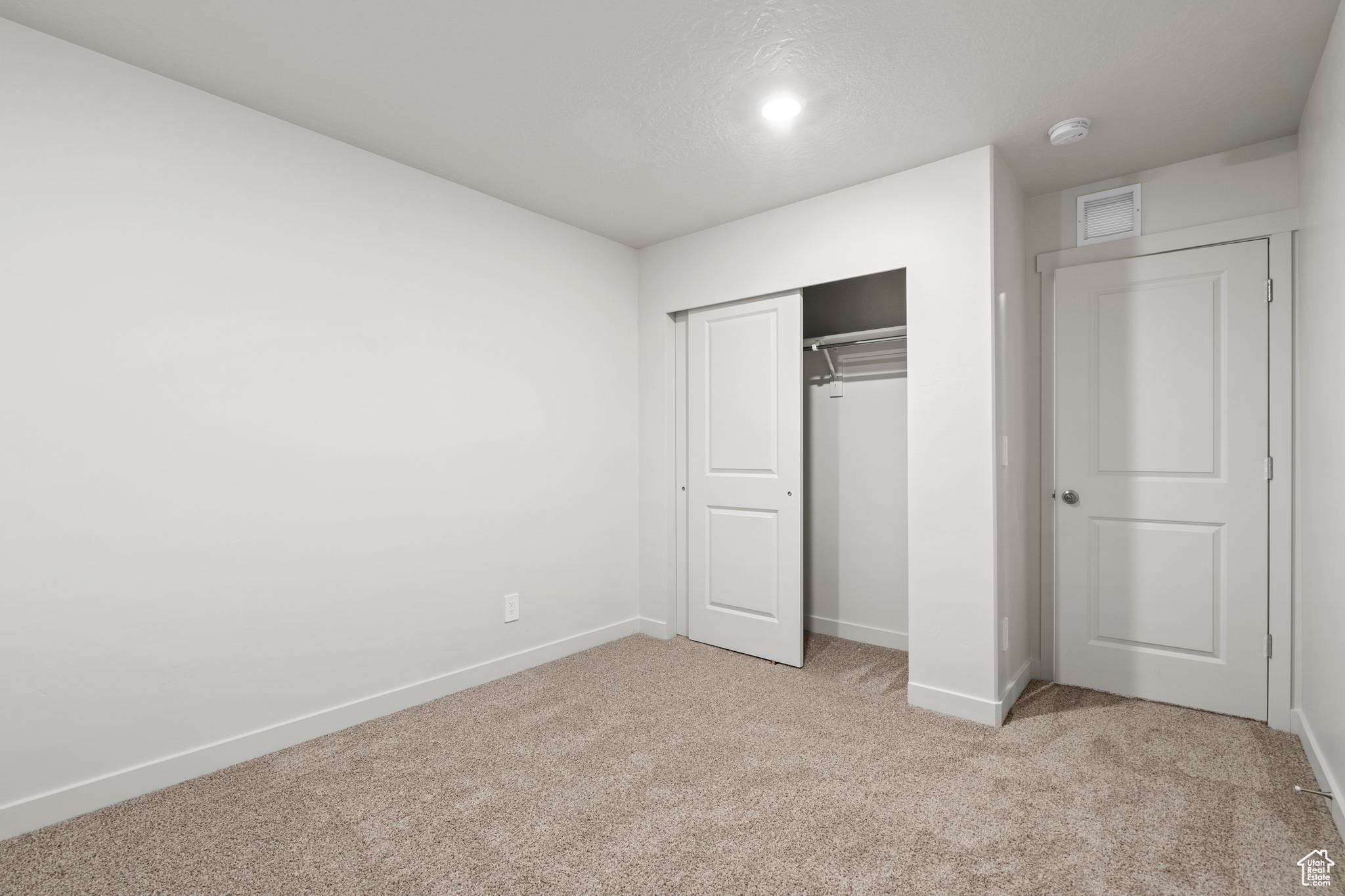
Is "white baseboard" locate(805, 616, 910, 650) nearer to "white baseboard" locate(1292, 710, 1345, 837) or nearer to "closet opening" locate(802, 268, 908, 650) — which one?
"closet opening" locate(802, 268, 908, 650)

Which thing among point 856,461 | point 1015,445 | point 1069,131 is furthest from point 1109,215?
point 856,461

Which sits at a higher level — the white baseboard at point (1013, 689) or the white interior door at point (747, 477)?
the white interior door at point (747, 477)

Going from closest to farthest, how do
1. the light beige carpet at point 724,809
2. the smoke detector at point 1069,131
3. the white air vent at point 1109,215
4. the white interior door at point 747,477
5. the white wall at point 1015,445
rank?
the light beige carpet at point 724,809
the smoke detector at point 1069,131
the white wall at point 1015,445
the white air vent at point 1109,215
the white interior door at point 747,477

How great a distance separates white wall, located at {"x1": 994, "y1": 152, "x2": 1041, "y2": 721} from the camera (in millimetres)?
2654

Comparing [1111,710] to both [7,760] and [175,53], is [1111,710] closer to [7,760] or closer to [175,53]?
[7,760]

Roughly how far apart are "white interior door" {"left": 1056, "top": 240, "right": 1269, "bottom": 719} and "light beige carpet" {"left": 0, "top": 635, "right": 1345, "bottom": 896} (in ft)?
0.80

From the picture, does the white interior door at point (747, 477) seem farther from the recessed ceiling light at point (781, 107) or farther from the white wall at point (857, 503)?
the recessed ceiling light at point (781, 107)

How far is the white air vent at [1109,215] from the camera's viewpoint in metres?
2.83

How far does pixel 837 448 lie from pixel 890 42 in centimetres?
227

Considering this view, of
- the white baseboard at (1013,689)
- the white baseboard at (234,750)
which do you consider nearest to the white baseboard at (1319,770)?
the white baseboard at (1013,689)

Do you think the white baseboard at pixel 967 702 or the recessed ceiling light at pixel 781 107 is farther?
the white baseboard at pixel 967 702

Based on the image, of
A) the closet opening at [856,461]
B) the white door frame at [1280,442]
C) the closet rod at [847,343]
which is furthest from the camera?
the closet opening at [856,461]

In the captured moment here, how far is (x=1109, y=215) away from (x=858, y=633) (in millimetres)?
2503

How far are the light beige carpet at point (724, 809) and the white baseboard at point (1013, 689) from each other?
3.8 inches
